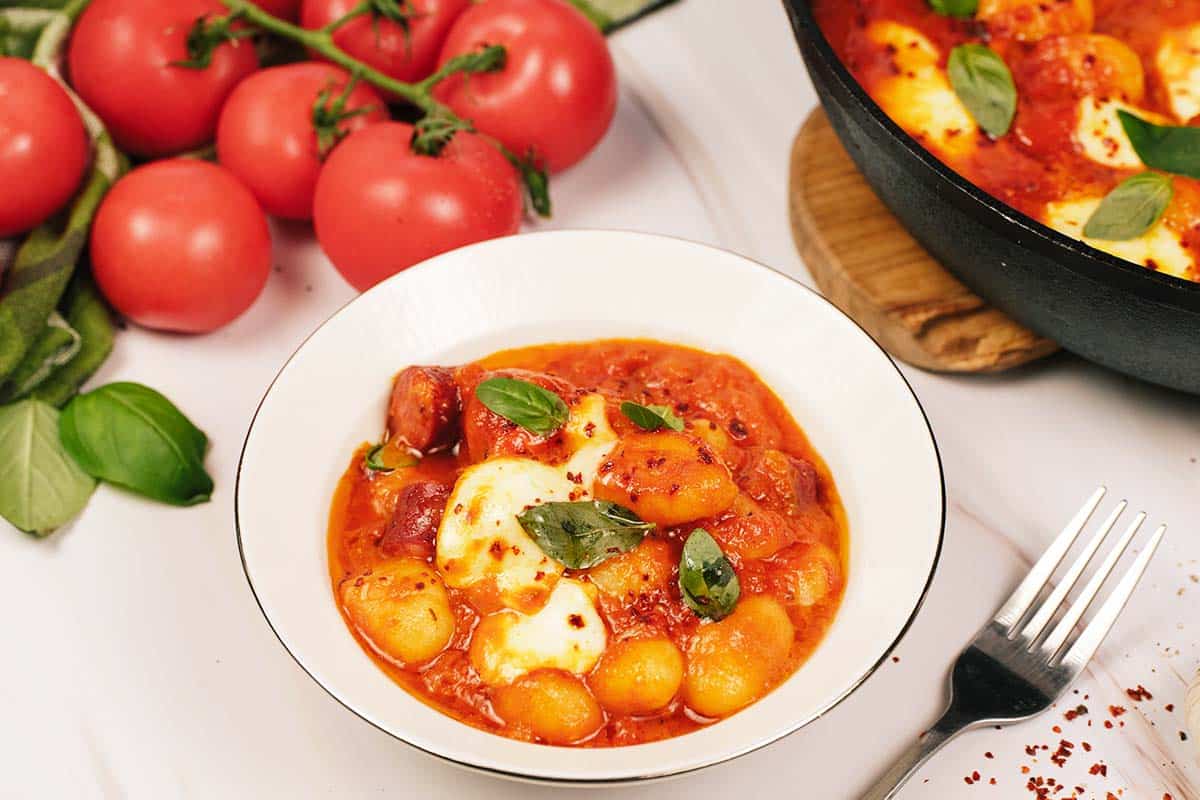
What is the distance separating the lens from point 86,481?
2.29m

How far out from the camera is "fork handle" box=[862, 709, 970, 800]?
1.84m

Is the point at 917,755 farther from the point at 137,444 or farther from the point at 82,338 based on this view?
the point at 82,338

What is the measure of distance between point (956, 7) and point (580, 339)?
3.70 ft

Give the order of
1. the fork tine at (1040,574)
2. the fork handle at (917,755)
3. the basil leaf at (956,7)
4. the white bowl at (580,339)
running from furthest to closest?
the basil leaf at (956,7) < the fork tine at (1040,574) < the fork handle at (917,755) < the white bowl at (580,339)

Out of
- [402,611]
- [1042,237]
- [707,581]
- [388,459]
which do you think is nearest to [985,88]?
[1042,237]

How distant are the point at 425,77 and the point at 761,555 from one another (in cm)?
161

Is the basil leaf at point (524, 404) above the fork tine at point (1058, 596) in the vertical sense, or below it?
above

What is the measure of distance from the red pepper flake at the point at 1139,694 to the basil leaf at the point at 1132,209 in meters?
0.78

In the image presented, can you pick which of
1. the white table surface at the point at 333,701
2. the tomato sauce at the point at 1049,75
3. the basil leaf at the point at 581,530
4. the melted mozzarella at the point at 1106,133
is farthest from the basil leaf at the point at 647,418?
the melted mozzarella at the point at 1106,133

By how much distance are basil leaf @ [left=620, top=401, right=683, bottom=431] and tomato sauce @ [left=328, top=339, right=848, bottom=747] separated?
0.04m

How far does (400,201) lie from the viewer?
247 cm

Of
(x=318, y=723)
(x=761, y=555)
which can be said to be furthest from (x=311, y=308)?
(x=761, y=555)

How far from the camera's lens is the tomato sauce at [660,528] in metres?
1.74

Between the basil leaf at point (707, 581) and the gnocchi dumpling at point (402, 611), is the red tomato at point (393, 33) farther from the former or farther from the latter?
the basil leaf at point (707, 581)
